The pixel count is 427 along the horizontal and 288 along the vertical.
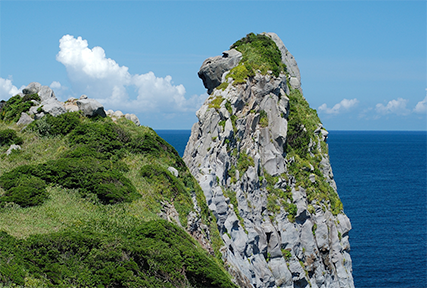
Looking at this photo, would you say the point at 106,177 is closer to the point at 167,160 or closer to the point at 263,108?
the point at 167,160

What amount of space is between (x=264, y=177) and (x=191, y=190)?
17.0 meters

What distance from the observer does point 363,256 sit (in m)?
74.3

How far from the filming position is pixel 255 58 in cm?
5797

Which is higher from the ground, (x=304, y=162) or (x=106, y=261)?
(x=304, y=162)

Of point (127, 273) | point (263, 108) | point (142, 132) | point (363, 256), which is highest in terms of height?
point (263, 108)

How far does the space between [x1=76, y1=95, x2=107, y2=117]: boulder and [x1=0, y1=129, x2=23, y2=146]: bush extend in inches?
285

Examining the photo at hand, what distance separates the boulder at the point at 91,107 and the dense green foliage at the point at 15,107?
6.21 m

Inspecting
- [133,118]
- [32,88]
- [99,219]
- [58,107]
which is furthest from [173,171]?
[32,88]

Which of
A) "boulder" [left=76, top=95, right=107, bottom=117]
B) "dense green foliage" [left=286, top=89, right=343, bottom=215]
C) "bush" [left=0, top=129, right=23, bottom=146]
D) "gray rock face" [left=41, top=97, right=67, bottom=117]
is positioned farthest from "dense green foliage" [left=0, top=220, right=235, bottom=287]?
"dense green foliage" [left=286, top=89, right=343, bottom=215]

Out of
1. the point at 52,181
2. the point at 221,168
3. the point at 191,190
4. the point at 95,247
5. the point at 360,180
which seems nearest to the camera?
the point at 95,247

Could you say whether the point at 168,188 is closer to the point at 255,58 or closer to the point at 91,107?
the point at 91,107

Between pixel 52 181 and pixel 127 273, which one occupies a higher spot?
pixel 52 181

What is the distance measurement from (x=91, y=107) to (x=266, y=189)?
23.6 meters

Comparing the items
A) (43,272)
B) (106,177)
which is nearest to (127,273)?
(43,272)
